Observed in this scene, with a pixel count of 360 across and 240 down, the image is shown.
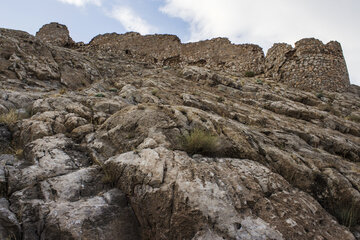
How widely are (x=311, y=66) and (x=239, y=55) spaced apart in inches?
198

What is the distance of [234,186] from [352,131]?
7.74 metres

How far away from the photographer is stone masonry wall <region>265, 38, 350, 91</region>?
48.9 feet

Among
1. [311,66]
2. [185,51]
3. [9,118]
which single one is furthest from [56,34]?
[311,66]

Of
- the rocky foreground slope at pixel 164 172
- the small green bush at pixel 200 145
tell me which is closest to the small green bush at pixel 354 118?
the rocky foreground slope at pixel 164 172

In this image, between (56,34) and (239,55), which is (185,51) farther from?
(56,34)

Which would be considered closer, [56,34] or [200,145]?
[200,145]

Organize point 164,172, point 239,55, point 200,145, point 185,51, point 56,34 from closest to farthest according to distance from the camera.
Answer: point 164,172, point 200,145, point 239,55, point 185,51, point 56,34

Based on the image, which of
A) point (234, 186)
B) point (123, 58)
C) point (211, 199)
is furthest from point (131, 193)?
point (123, 58)

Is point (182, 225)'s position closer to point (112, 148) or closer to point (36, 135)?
point (112, 148)

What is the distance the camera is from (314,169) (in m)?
4.89

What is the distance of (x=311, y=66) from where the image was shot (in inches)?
598

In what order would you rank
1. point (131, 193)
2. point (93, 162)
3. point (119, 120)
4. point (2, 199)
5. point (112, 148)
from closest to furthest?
point (2, 199)
point (131, 193)
point (93, 162)
point (112, 148)
point (119, 120)

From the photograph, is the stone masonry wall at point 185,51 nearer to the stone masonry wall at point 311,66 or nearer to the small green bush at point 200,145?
the stone masonry wall at point 311,66

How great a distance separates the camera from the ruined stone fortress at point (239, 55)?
1514cm
